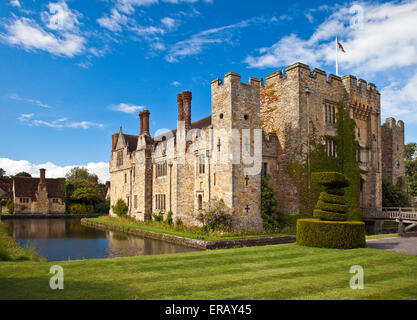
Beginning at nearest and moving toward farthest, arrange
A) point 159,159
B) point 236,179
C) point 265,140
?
point 236,179 < point 265,140 < point 159,159

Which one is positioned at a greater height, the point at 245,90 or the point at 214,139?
the point at 245,90

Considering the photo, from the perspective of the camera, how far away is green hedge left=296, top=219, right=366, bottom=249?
1303 cm

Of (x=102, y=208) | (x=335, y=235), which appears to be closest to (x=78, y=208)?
(x=102, y=208)

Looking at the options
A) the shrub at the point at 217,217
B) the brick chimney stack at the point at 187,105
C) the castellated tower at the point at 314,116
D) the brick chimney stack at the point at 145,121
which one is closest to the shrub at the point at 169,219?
the shrub at the point at 217,217

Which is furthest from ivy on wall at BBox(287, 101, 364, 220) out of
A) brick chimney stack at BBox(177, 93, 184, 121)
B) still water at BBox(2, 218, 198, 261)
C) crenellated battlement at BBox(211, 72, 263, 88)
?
brick chimney stack at BBox(177, 93, 184, 121)

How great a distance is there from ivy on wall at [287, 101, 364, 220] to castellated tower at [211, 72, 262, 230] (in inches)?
121

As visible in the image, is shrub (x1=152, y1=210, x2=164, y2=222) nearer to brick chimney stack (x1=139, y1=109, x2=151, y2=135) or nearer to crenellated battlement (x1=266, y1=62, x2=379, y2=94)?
brick chimney stack (x1=139, y1=109, x2=151, y2=135)

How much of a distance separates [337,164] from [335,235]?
11.7 meters

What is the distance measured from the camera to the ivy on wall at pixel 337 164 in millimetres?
22172
